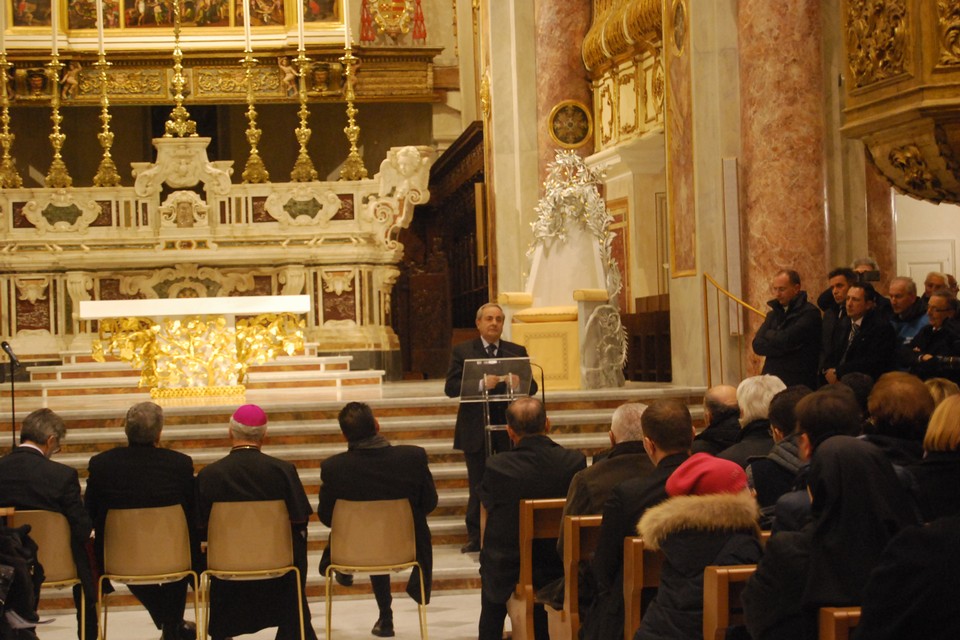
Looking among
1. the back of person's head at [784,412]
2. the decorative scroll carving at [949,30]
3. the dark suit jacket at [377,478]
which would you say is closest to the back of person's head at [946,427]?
the back of person's head at [784,412]

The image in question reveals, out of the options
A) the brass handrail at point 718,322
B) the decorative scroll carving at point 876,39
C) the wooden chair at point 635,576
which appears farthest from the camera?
the brass handrail at point 718,322

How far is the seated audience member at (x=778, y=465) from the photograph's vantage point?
4.64 meters

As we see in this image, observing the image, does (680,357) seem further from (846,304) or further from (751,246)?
(846,304)

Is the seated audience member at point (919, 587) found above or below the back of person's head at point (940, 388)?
below

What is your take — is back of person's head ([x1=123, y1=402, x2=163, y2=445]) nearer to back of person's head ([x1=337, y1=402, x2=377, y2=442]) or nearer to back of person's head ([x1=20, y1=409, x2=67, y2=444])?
back of person's head ([x1=20, y1=409, x2=67, y2=444])

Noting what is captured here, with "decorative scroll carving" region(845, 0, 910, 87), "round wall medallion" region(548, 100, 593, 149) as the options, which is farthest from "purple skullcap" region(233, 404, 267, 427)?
"round wall medallion" region(548, 100, 593, 149)

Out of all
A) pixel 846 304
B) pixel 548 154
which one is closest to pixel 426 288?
pixel 548 154

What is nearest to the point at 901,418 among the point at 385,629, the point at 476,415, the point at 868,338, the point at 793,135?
the point at 385,629

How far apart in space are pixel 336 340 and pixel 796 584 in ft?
38.0

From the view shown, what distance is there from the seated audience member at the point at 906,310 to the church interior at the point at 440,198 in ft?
8.09

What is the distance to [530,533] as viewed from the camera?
5738mm

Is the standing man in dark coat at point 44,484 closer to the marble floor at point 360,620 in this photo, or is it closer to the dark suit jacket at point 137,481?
the dark suit jacket at point 137,481

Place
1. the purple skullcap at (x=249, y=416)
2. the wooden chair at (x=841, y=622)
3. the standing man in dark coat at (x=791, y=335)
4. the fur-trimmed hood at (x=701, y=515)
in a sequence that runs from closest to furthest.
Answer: the wooden chair at (x=841, y=622)
the fur-trimmed hood at (x=701, y=515)
the purple skullcap at (x=249, y=416)
the standing man in dark coat at (x=791, y=335)

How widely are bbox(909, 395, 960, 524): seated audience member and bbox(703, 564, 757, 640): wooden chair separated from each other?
25.6 inches
